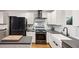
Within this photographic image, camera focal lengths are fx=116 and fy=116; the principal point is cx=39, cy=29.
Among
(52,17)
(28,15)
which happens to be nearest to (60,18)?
(52,17)

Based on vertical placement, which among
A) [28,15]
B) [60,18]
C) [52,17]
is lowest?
[60,18]

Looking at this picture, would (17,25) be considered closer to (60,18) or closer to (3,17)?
(3,17)

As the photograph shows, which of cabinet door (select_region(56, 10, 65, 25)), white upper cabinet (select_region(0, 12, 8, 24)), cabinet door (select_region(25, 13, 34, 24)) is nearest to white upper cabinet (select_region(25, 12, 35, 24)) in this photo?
cabinet door (select_region(25, 13, 34, 24))

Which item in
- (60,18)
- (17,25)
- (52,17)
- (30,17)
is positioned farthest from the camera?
(30,17)

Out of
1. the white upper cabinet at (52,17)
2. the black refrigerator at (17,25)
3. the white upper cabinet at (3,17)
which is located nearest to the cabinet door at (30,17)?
the black refrigerator at (17,25)

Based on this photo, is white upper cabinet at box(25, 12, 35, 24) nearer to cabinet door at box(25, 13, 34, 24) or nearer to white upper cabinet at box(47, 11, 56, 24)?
cabinet door at box(25, 13, 34, 24)

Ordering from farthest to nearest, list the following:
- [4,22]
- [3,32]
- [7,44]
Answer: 1. [4,22]
2. [3,32]
3. [7,44]

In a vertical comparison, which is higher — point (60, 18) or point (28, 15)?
point (28, 15)
